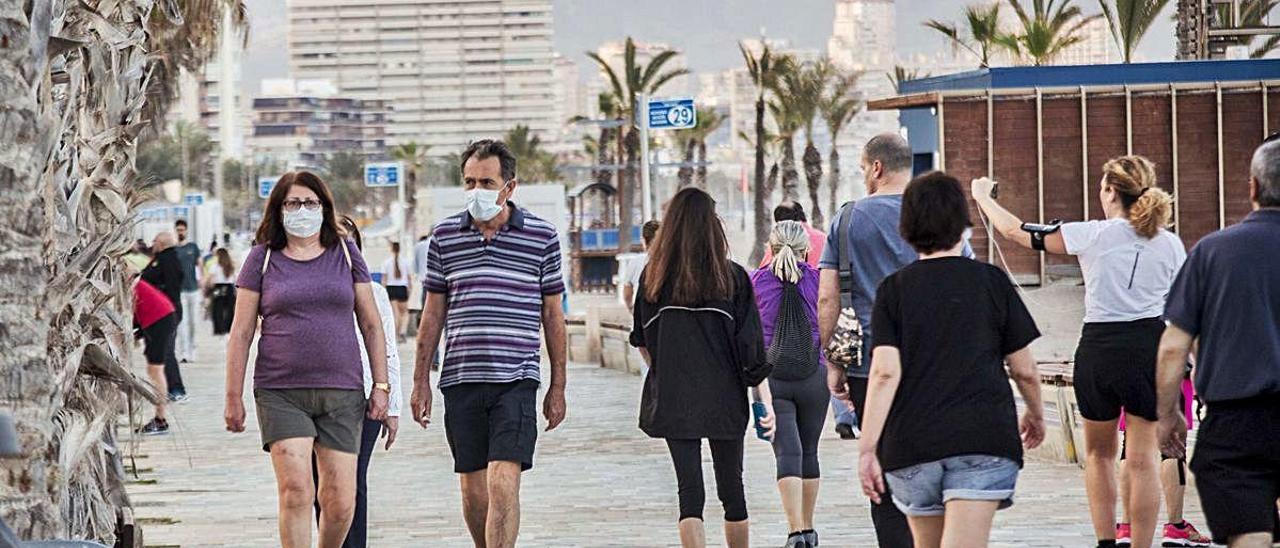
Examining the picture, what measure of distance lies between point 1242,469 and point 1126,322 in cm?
226

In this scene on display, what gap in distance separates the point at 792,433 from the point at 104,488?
298 cm

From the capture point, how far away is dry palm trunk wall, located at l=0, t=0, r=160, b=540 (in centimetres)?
720

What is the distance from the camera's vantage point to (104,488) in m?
8.77

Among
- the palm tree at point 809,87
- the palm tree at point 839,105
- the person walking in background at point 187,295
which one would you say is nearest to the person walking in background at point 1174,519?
the person walking in background at point 187,295

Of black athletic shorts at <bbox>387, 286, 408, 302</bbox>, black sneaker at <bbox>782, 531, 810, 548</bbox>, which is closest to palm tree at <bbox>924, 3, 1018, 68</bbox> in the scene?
black athletic shorts at <bbox>387, 286, 408, 302</bbox>

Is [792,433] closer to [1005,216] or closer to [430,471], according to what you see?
[1005,216]

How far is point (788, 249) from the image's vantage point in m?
9.53

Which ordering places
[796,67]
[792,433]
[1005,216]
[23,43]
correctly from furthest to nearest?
[796,67] < [792,433] < [1005,216] < [23,43]

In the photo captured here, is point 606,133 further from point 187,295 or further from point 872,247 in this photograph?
point 872,247

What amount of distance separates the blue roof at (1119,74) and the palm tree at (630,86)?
29.1 metres

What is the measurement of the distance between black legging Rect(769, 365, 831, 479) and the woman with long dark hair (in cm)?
114

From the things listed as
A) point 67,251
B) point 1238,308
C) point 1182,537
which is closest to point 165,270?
point 67,251

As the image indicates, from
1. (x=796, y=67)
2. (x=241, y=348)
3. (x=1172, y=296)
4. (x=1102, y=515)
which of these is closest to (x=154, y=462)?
(x=241, y=348)

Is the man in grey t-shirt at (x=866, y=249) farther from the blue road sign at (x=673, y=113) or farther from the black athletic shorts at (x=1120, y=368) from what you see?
the blue road sign at (x=673, y=113)
